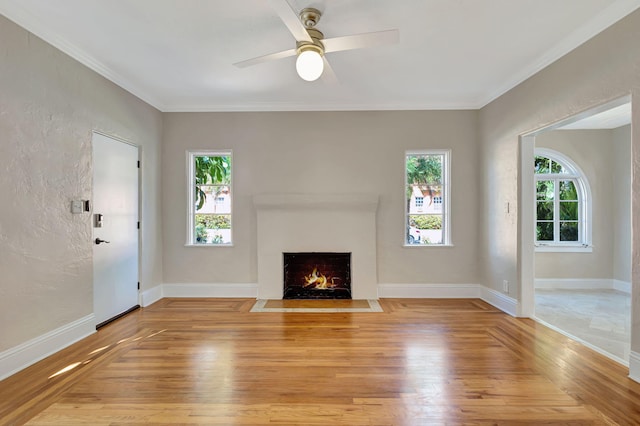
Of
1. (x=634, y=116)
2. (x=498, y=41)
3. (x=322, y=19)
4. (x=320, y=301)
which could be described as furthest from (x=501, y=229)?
(x=322, y=19)

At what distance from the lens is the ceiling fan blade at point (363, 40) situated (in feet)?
6.84

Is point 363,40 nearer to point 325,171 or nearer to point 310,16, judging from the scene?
point 310,16

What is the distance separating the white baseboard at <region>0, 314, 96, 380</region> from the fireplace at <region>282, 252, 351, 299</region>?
233 cm

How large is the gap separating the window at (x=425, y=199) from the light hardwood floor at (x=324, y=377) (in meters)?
1.46

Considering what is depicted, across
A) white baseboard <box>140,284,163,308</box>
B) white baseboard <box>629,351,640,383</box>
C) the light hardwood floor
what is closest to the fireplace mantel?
the light hardwood floor

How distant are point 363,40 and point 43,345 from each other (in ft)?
11.7

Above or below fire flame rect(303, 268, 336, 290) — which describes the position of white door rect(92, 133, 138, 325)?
above

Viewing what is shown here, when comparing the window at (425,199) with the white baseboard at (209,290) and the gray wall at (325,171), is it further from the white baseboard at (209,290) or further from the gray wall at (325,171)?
the white baseboard at (209,290)

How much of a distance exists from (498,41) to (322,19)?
1.66m

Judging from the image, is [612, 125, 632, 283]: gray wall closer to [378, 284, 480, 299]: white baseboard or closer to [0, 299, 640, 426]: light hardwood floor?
[378, 284, 480, 299]: white baseboard

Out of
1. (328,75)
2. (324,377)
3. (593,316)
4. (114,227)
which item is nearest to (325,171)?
(328,75)

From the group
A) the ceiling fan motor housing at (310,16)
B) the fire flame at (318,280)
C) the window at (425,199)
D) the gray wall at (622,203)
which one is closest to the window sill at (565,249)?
the gray wall at (622,203)

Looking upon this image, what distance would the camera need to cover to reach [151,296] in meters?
4.23

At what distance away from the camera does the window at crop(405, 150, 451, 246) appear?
4.59 meters
